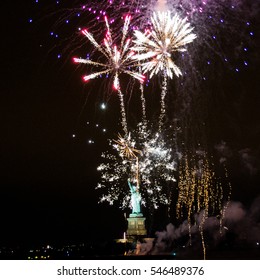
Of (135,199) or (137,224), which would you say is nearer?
(135,199)

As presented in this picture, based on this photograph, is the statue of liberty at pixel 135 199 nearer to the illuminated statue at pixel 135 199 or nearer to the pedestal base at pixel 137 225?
the illuminated statue at pixel 135 199

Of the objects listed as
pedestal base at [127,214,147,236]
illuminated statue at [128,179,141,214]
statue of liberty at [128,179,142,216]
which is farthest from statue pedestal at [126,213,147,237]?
illuminated statue at [128,179,141,214]

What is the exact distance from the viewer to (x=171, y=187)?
29594 mm

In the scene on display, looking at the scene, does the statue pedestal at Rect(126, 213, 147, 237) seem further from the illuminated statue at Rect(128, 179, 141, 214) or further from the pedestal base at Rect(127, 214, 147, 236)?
the illuminated statue at Rect(128, 179, 141, 214)

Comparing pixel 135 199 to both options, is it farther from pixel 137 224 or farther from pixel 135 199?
pixel 137 224

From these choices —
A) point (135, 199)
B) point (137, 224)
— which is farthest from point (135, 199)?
point (137, 224)

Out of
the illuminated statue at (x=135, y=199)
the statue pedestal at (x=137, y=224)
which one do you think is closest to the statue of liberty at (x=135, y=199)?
the illuminated statue at (x=135, y=199)

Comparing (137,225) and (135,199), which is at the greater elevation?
(135,199)

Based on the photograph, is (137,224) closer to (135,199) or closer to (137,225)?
(137,225)

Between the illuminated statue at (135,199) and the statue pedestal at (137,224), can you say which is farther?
the statue pedestal at (137,224)

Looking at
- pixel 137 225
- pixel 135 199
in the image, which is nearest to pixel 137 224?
pixel 137 225

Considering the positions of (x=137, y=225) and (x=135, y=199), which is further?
(x=137, y=225)
